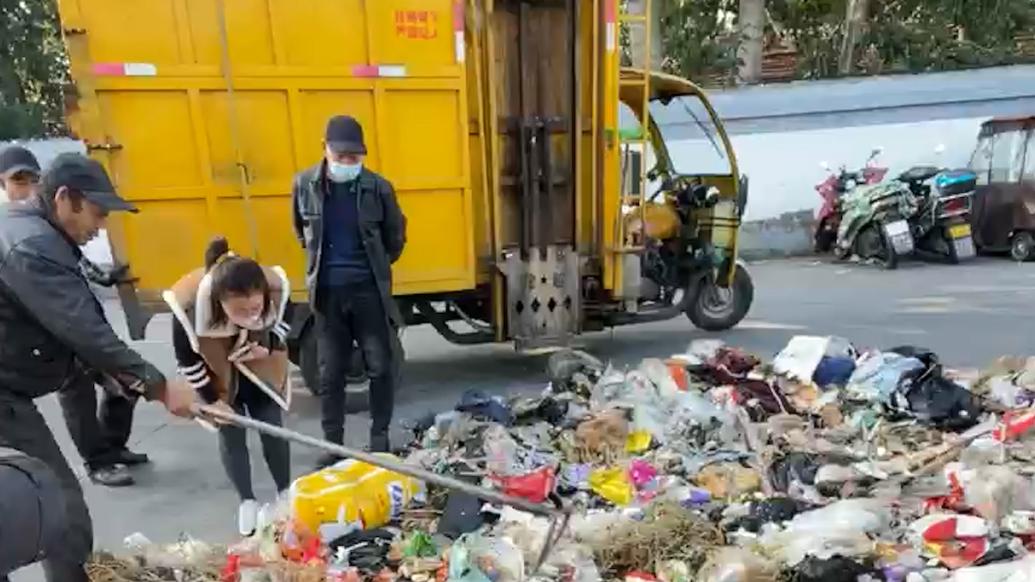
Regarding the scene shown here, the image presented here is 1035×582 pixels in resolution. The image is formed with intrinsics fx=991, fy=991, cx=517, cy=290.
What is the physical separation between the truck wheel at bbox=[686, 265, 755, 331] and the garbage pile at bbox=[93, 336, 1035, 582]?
88.2 inches

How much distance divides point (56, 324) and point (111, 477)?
2.34m

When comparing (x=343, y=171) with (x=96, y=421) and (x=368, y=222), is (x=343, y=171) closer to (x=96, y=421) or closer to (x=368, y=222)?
(x=368, y=222)

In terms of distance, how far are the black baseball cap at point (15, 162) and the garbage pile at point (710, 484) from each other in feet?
7.42

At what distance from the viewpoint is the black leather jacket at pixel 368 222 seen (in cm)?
516

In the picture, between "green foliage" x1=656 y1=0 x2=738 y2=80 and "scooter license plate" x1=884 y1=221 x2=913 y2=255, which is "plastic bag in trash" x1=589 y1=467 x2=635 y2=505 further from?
"green foliage" x1=656 y1=0 x2=738 y2=80

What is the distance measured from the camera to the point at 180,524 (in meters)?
4.61

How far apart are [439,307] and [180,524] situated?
2.76 metres

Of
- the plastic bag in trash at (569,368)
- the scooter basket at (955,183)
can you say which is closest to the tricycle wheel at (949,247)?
the scooter basket at (955,183)

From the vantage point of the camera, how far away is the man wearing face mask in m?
5.16

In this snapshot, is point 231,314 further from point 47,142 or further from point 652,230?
point 47,142

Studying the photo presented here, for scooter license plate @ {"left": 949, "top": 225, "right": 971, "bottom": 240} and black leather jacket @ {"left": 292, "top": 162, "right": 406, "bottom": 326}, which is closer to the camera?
black leather jacket @ {"left": 292, "top": 162, "right": 406, "bottom": 326}

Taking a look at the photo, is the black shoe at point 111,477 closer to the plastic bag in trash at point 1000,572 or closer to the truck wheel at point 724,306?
the plastic bag in trash at point 1000,572

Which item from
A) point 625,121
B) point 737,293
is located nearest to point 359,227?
point 625,121

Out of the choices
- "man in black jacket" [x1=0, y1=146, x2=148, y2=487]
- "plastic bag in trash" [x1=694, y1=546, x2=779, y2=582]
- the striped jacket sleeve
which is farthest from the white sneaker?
"plastic bag in trash" [x1=694, y1=546, x2=779, y2=582]
